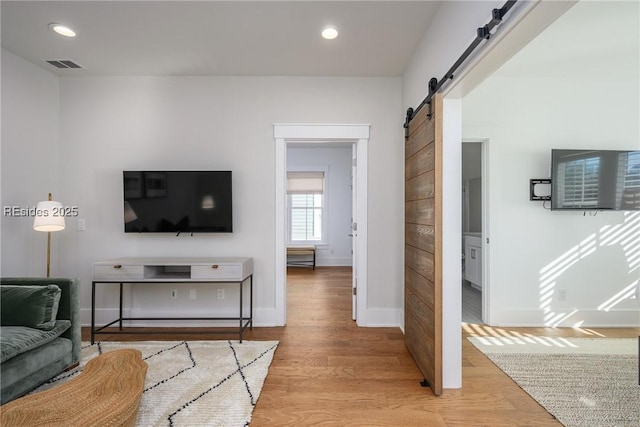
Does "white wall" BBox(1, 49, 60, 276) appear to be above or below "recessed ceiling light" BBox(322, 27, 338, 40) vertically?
below

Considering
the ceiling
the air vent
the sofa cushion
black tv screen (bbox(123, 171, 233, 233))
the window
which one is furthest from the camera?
the window

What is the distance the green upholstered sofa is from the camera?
6.04 ft

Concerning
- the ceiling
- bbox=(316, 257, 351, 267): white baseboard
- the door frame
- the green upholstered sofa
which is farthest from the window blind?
the green upholstered sofa

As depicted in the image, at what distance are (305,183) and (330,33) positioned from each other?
470cm

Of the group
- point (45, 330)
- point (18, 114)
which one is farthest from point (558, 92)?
point (18, 114)

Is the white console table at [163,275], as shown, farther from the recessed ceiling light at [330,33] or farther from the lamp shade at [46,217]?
the recessed ceiling light at [330,33]

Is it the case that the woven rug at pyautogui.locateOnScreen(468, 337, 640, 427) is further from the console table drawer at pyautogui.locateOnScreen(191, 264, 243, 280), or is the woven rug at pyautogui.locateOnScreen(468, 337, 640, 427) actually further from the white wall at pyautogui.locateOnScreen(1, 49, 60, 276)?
the white wall at pyautogui.locateOnScreen(1, 49, 60, 276)

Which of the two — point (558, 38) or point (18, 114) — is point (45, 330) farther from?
point (558, 38)

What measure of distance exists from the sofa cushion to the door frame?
6.08 ft

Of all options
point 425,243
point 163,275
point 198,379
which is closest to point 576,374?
point 425,243

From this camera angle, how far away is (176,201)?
317 centimetres

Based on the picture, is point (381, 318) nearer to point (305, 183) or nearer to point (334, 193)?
point (334, 193)

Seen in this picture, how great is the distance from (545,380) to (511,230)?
1.58 metres

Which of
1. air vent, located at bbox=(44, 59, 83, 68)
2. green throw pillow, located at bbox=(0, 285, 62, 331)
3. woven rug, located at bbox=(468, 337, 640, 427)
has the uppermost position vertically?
air vent, located at bbox=(44, 59, 83, 68)
